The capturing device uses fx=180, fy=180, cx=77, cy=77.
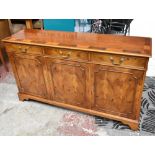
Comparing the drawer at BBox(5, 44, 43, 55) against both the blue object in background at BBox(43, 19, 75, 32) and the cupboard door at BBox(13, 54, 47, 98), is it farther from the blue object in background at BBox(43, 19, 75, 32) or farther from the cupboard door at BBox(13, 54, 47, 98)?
the blue object in background at BBox(43, 19, 75, 32)

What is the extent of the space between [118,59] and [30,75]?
1023 mm

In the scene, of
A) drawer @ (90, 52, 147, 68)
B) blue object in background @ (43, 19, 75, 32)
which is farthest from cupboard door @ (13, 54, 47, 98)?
blue object in background @ (43, 19, 75, 32)

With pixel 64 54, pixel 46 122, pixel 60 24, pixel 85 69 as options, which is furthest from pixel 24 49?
pixel 60 24

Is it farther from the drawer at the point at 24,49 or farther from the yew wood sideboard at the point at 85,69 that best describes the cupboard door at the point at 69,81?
the drawer at the point at 24,49

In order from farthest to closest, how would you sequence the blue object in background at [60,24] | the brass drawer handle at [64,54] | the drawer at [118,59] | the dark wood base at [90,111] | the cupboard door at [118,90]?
the blue object in background at [60,24] < the dark wood base at [90,111] < the brass drawer handle at [64,54] < the cupboard door at [118,90] < the drawer at [118,59]

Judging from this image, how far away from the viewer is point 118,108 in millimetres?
1765

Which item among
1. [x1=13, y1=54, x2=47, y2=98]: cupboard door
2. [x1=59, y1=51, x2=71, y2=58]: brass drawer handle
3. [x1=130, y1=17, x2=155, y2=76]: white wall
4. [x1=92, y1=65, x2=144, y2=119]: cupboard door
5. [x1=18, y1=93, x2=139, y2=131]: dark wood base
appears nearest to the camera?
[x1=92, y1=65, x2=144, y2=119]: cupboard door

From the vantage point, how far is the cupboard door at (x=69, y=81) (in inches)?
67.7

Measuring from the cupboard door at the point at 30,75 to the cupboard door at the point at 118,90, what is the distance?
0.63m

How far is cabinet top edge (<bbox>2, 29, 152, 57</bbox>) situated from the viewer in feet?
4.87

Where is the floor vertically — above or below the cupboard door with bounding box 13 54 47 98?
below

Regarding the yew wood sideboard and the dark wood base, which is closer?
the yew wood sideboard

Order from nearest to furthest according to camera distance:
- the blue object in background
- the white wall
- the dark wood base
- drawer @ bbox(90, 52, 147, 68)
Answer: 1. drawer @ bbox(90, 52, 147, 68)
2. the dark wood base
3. the white wall
4. the blue object in background

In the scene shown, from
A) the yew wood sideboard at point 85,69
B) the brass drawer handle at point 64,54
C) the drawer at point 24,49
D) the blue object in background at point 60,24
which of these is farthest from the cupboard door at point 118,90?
the blue object in background at point 60,24
